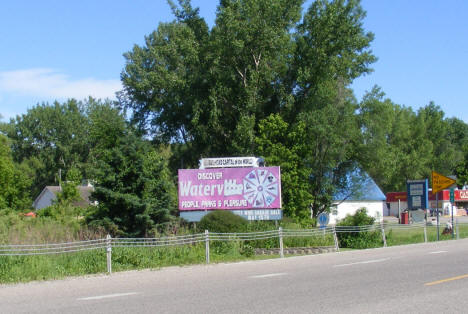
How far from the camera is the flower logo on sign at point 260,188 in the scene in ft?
86.9

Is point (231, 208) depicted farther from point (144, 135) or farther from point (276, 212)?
point (144, 135)

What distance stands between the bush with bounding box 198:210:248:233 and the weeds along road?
7612 millimetres

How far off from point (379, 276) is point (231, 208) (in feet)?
47.0

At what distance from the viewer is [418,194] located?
165ft

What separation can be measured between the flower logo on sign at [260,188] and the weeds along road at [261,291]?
403 inches

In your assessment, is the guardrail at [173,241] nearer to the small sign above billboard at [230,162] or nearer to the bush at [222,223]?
the bush at [222,223]

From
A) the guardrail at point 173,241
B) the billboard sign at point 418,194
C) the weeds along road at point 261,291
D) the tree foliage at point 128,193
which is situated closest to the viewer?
the weeds along road at point 261,291

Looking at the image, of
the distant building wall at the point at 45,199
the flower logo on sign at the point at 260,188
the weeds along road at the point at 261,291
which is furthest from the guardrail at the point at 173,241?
the distant building wall at the point at 45,199

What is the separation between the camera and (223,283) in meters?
12.6

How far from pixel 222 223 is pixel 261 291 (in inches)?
514

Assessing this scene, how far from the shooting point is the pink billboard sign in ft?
87.1

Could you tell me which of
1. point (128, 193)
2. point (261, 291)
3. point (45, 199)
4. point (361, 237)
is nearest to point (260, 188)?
point (361, 237)

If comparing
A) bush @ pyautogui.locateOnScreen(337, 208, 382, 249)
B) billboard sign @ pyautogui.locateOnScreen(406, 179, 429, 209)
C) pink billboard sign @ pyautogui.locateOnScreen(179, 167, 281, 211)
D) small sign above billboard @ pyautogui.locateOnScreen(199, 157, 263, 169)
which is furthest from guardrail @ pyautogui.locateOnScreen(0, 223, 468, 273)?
billboard sign @ pyautogui.locateOnScreen(406, 179, 429, 209)

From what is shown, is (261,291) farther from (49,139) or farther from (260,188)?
(49,139)
